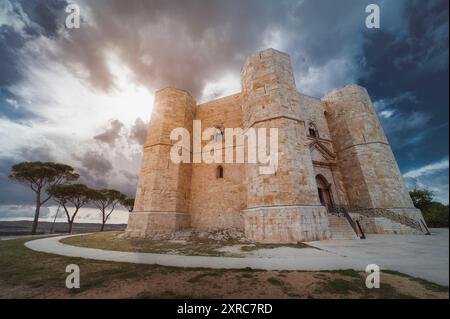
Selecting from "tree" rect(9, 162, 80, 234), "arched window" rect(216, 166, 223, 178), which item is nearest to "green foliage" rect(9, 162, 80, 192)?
"tree" rect(9, 162, 80, 234)

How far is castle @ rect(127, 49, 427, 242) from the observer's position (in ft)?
32.3

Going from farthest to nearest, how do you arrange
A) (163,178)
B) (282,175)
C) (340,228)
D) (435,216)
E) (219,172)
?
(435,216), (219,172), (163,178), (340,228), (282,175)

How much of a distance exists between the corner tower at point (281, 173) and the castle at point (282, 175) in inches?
2.1

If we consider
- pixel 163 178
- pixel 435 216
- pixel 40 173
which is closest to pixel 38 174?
pixel 40 173

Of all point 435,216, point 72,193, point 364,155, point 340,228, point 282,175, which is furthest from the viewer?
point 72,193

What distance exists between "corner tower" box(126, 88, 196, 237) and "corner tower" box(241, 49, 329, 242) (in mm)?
6090

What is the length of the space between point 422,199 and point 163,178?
2800 centimetres

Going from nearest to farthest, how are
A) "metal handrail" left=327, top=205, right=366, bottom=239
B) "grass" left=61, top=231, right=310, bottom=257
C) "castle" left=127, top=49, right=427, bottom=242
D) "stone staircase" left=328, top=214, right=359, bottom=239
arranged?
"grass" left=61, top=231, right=310, bottom=257, "stone staircase" left=328, top=214, right=359, bottom=239, "castle" left=127, top=49, right=427, bottom=242, "metal handrail" left=327, top=205, right=366, bottom=239

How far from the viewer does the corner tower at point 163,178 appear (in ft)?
42.1

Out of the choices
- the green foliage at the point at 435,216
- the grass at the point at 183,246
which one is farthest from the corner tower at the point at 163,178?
the green foliage at the point at 435,216

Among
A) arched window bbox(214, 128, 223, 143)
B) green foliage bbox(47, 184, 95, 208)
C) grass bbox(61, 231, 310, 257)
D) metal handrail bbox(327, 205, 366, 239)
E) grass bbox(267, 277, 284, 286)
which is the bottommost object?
grass bbox(61, 231, 310, 257)

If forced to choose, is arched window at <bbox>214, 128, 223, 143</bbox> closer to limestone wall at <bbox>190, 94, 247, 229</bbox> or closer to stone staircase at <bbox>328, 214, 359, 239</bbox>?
limestone wall at <bbox>190, 94, 247, 229</bbox>

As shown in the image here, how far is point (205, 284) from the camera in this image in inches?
125

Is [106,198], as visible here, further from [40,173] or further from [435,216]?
[435,216]
